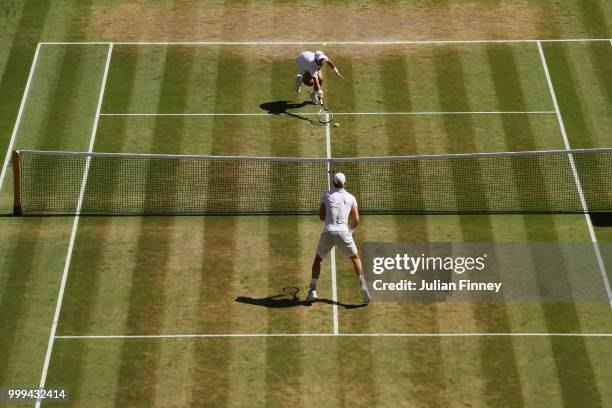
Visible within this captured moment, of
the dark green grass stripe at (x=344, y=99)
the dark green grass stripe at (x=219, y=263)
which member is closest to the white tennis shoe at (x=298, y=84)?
the dark green grass stripe at (x=344, y=99)

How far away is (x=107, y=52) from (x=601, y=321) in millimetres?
16124

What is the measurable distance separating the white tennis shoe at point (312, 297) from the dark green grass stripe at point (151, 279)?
9.54 feet

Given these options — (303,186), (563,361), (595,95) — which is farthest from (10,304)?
(595,95)

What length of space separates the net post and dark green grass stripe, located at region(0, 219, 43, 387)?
15.1 inches

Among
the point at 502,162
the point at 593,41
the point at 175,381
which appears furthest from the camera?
the point at 593,41

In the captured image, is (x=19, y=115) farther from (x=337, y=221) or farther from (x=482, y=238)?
(x=482, y=238)

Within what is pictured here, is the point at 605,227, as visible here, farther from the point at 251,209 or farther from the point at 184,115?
the point at 184,115

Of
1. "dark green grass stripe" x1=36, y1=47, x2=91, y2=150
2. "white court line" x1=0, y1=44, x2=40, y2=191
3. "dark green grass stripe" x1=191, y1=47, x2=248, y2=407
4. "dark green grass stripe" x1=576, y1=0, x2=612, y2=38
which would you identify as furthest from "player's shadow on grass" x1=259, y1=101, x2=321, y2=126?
"dark green grass stripe" x1=576, y1=0, x2=612, y2=38

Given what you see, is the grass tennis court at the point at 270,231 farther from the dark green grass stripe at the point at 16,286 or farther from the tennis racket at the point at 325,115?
the tennis racket at the point at 325,115

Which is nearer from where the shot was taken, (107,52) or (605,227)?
(605,227)

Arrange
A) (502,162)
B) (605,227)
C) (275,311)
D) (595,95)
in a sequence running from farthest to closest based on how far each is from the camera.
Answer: (595,95)
(502,162)
(605,227)
(275,311)

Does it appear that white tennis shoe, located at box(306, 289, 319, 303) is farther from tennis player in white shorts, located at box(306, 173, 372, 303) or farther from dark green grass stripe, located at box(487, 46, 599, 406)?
dark green grass stripe, located at box(487, 46, 599, 406)

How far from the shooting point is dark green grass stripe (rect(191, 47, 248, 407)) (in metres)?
27.4

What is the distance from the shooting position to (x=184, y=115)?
3644 cm
